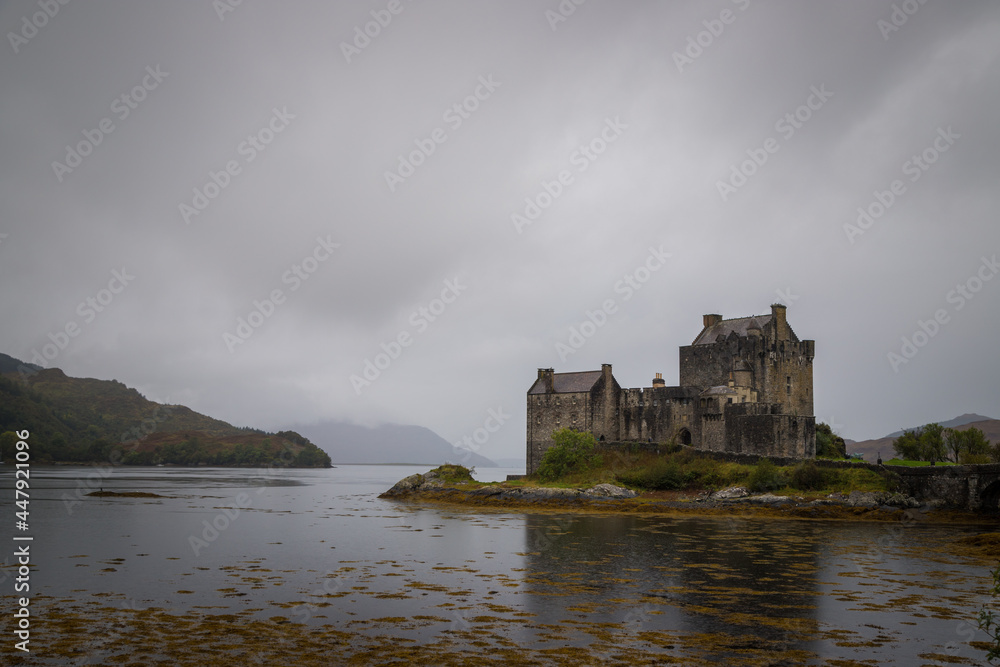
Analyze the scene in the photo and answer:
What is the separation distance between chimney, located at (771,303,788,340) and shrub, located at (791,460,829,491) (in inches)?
493

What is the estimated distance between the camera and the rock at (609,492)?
52219 millimetres

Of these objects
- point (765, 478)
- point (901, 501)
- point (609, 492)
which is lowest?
point (609, 492)

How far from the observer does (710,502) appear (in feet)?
157

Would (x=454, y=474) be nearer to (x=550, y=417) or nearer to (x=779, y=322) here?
(x=550, y=417)

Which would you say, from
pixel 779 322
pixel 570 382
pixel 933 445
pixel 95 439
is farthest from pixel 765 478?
pixel 95 439

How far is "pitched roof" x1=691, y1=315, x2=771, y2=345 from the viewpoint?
58125 mm

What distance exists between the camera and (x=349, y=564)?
26938 millimetres

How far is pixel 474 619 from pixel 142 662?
7.34 metres

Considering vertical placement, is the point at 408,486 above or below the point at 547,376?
below

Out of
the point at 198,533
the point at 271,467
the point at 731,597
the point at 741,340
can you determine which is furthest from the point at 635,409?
the point at 271,467

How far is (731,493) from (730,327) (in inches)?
647

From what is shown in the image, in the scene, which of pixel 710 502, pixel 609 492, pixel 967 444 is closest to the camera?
pixel 710 502

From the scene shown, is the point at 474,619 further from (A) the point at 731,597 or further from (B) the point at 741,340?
(B) the point at 741,340

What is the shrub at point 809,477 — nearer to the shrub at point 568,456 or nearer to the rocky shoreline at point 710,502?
the rocky shoreline at point 710,502
